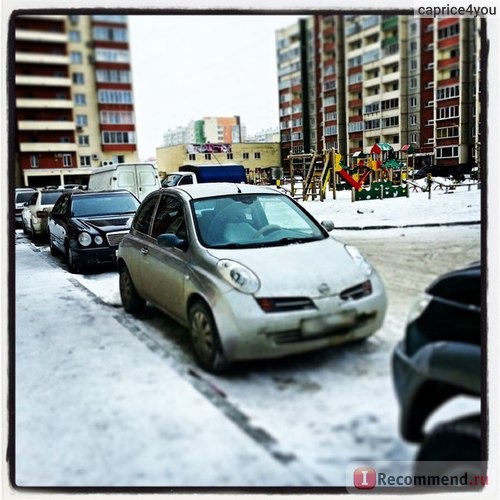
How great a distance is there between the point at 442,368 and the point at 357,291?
67cm

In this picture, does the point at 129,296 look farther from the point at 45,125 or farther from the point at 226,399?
the point at 226,399

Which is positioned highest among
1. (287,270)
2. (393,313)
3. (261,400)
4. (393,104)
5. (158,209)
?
(393,104)

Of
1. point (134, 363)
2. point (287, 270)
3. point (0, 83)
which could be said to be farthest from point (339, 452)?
point (0, 83)

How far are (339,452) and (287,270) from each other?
1.12 metres

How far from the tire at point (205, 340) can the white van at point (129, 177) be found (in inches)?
59.6

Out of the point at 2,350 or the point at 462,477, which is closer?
the point at 462,477

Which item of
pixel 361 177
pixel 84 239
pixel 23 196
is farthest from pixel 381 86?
pixel 84 239

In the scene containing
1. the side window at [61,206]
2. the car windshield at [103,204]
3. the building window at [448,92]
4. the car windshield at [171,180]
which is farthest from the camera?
the car windshield at [103,204]

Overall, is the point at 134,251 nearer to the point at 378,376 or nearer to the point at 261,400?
the point at 261,400

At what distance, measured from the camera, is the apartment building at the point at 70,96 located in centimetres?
371

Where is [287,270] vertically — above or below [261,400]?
above

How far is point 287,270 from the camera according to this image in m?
3.27

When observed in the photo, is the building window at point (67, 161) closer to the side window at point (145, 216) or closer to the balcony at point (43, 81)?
the balcony at point (43, 81)

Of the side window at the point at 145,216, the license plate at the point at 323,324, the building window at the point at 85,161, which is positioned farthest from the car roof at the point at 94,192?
the license plate at the point at 323,324
